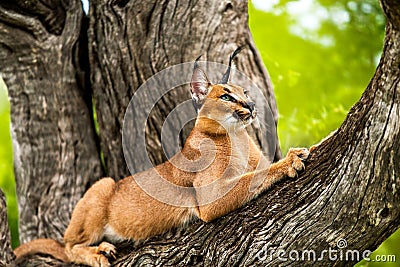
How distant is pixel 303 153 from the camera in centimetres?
579

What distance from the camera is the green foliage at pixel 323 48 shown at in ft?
38.3

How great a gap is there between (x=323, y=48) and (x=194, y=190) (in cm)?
736

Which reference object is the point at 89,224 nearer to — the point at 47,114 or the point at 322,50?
the point at 47,114

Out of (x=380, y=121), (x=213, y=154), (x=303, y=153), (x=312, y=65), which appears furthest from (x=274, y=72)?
(x=380, y=121)

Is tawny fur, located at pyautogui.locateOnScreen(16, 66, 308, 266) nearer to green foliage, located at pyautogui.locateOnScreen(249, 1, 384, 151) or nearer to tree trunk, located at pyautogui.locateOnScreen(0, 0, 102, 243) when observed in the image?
tree trunk, located at pyautogui.locateOnScreen(0, 0, 102, 243)

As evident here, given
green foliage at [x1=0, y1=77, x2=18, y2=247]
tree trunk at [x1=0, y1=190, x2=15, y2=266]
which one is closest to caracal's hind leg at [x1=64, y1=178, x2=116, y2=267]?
tree trunk at [x1=0, y1=190, x2=15, y2=266]

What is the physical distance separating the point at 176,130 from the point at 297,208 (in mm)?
2642

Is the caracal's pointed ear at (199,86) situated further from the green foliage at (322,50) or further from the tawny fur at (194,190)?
the green foliage at (322,50)

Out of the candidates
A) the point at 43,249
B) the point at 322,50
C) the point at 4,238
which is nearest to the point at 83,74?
the point at 43,249

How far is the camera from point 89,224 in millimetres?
6984

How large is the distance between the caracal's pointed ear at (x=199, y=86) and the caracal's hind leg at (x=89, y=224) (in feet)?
4.54

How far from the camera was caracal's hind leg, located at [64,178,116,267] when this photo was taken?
695 cm

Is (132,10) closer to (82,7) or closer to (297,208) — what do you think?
(82,7)

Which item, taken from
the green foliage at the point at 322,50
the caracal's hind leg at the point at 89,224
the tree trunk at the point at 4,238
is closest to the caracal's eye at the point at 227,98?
the caracal's hind leg at the point at 89,224
